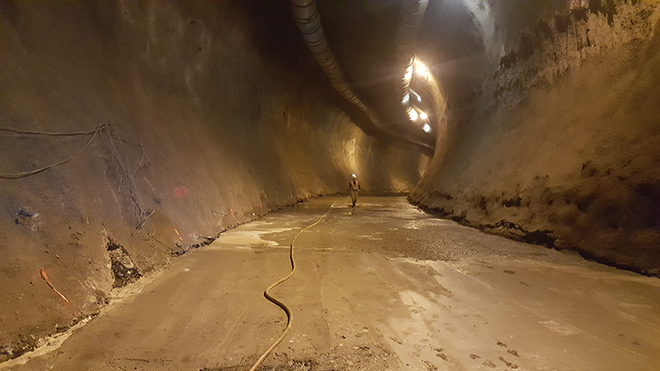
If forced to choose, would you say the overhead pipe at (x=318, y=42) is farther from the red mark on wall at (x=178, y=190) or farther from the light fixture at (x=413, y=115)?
the red mark on wall at (x=178, y=190)

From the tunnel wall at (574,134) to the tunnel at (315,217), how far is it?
0.09 ft

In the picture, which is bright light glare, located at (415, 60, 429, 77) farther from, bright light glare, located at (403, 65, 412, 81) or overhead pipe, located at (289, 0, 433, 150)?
overhead pipe, located at (289, 0, 433, 150)

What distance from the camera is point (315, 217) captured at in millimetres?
8773

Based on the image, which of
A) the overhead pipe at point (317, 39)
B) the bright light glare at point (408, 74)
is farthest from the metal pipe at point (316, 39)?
the bright light glare at point (408, 74)

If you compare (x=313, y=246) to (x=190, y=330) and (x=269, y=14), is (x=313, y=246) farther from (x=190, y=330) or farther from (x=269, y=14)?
(x=269, y=14)

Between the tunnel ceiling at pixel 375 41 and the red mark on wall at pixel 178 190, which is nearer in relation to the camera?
the red mark on wall at pixel 178 190

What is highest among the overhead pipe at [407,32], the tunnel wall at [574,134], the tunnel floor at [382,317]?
the overhead pipe at [407,32]

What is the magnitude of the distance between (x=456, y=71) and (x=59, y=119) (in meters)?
9.58

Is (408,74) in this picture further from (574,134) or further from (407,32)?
(574,134)

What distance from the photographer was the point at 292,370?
1972 mm

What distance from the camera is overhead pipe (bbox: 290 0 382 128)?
828cm

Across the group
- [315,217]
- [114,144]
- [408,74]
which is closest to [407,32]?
[408,74]

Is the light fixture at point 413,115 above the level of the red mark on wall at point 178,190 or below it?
above

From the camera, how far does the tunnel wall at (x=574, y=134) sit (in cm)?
380
